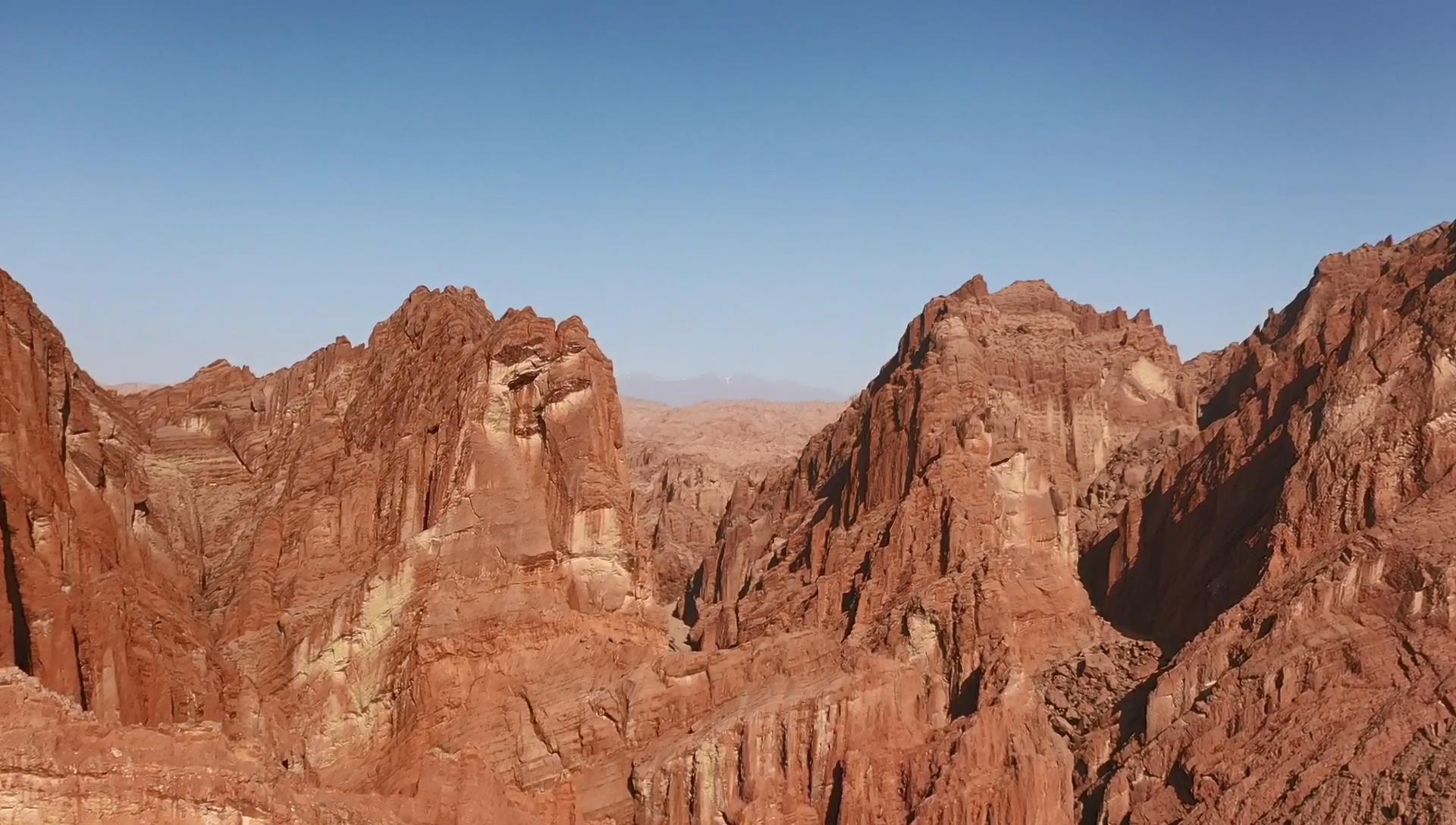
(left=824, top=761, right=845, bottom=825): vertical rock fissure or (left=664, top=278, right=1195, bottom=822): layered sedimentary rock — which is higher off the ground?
(left=664, top=278, right=1195, bottom=822): layered sedimentary rock

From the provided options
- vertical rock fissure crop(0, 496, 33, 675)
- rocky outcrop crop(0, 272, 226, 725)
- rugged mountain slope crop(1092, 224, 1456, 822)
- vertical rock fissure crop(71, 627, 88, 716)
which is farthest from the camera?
rugged mountain slope crop(1092, 224, 1456, 822)

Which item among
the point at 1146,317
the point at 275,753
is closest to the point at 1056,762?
the point at 275,753

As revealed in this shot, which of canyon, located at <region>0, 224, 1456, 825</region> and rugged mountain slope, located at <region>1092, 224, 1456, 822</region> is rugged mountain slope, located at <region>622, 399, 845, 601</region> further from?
rugged mountain slope, located at <region>1092, 224, 1456, 822</region>

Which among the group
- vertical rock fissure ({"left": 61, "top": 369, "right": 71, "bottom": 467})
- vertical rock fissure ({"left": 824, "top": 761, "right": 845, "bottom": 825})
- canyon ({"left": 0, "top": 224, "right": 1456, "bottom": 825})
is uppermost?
vertical rock fissure ({"left": 61, "top": 369, "right": 71, "bottom": 467})

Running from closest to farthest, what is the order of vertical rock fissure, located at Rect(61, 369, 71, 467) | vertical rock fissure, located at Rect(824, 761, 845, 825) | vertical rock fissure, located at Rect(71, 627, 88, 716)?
vertical rock fissure, located at Rect(71, 627, 88, 716) → vertical rock fissure, located at Rect(61, 369, 71, 467) → vertical rock fissure, located at Rect(824, 761, 845, 825)

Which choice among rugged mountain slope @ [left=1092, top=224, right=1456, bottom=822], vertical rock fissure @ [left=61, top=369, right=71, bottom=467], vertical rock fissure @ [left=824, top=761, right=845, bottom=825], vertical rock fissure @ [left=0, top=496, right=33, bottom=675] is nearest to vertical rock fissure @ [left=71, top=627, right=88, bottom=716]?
vertical rock fissure @ [left=0, top=496, right=33, bottom=675]

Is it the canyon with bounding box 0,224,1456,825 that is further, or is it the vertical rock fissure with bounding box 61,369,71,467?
the vertical rock fissure with bounding box 61,369,71,467
